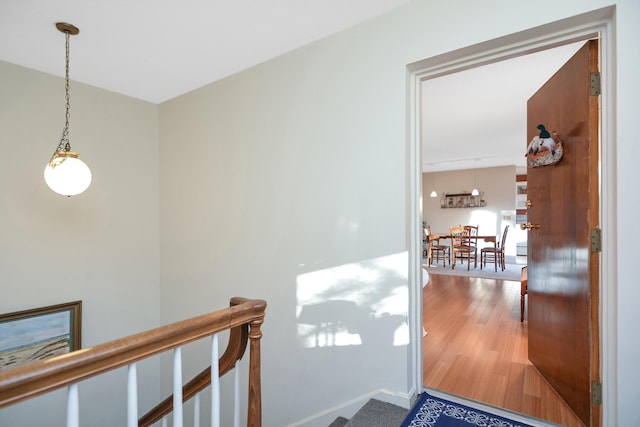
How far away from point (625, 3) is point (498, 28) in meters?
0.45

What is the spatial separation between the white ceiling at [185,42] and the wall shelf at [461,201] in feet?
17.7

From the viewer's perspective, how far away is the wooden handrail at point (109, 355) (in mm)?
675

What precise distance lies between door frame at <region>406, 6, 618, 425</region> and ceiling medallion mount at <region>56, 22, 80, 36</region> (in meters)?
2.09

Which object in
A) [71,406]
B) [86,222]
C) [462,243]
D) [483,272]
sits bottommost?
[483,272]

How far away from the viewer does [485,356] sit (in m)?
2.46

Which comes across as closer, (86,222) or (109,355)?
(109,355)

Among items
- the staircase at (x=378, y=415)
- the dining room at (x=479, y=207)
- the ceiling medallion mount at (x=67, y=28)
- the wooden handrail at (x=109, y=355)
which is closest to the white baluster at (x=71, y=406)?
the wooden handrail at (x=109, y=355)

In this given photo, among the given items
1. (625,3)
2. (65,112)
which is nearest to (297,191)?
(625,3)

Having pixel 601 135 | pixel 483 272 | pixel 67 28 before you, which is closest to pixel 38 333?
pixel 67 28

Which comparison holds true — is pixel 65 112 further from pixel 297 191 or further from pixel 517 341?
pixel 517 341

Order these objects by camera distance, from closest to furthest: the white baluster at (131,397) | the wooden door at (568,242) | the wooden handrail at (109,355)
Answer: the wooden handrail at (109,355) < the white baluster at (131,397) < the wooden door at (568,242)

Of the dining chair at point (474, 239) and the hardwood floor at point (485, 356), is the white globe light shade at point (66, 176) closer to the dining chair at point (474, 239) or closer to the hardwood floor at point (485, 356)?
the hardwood floor at point (485, 356)

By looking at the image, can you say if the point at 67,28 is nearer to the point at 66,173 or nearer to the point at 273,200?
the point at 66,173

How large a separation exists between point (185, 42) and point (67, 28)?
69 centimetres
